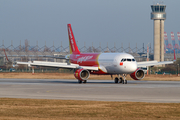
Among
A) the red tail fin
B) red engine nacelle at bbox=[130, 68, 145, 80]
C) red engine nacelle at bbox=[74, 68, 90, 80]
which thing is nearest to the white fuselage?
Result: red engine nacelle at bbox=[130, 68, 145, 80]

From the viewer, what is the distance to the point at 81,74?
46.4m

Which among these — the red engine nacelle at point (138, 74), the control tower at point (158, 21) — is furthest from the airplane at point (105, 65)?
the control tower at point (158, 21)

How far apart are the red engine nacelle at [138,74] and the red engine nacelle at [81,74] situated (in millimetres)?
6006

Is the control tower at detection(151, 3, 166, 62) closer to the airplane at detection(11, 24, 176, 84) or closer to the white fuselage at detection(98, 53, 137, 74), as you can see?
the airplane at detection(11, 24, 176, 84)

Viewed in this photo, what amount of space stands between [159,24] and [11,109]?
146 metres

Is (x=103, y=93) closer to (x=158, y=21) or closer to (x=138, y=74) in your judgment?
(x=138, y=74)

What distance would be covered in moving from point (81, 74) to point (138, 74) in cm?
765

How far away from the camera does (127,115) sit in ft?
50.7

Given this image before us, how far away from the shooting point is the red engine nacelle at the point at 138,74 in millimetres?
46594

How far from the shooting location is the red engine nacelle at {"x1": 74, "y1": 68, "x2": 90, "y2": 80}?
148 feet

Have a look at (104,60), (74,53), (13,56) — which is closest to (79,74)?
(104,60)

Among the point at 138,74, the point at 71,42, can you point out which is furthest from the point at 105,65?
the point at 71,42

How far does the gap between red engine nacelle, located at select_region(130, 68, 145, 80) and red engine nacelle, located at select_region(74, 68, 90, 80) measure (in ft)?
19.7

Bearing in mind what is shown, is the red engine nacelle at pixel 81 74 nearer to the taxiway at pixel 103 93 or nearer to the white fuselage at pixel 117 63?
the white fuselage at pixel 117 63
